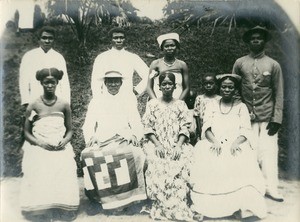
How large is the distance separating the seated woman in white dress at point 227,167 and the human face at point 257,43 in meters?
0.43

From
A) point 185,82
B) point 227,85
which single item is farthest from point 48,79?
point 227,85

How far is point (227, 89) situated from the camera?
4.52 meters

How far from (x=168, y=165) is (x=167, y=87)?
2.89 ft

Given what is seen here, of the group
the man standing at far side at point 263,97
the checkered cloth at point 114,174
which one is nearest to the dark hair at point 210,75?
the man standing at far side at point 263,97

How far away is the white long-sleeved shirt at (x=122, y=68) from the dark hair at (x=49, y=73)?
0.38 m

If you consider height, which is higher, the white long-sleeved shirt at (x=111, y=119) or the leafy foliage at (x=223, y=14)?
the leafy foliage at (x=223, y=14)

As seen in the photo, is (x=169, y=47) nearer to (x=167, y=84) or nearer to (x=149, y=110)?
(x=167, y=84)

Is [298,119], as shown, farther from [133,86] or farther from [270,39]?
[133,86]

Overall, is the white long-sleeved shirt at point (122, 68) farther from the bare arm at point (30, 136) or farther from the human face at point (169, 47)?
the bare arm at point (30, 136)

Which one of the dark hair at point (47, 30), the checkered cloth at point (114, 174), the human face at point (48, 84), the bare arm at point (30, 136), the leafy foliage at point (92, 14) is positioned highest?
the leafy foliage at point (92, 14)

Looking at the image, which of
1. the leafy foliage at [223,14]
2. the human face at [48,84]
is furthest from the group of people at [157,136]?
the leafy foliage at [223,14]

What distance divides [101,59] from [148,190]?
1599 millimetres

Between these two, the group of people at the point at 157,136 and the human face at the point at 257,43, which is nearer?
the group of people at the point at 157,136

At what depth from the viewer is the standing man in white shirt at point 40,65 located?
14.9ft
